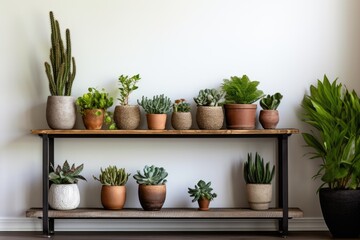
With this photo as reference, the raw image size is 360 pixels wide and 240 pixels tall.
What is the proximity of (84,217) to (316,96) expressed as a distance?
1594mm

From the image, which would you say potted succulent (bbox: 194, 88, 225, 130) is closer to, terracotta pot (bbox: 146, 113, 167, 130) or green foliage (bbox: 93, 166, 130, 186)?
terracotta pot (bbox: 146, 113, 167, 130)

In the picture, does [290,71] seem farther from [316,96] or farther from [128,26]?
[128,26]

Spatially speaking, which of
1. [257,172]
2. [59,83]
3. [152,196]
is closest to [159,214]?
[152,196]

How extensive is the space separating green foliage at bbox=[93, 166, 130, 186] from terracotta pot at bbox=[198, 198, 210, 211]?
0.47 m

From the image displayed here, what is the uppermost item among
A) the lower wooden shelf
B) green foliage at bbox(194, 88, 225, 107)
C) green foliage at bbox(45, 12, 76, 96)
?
green foliage at bbox(45, 12, 76, 96)

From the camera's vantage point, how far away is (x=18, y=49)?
170 inches

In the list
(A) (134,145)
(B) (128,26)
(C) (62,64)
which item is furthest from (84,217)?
(B) (128,26)

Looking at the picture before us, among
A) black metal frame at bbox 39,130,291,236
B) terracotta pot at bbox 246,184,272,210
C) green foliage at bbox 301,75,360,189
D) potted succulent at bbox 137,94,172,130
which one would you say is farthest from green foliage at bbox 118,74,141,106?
green foliage at bbox 301,75,360,189

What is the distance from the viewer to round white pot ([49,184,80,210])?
13.4ft

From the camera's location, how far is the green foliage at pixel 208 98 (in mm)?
4160

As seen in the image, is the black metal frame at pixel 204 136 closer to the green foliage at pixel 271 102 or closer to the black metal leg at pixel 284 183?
the black metal leg at pixel 284 183

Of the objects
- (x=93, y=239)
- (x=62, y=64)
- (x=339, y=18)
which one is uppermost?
(x=339, y=18)

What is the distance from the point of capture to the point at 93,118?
13.6ft

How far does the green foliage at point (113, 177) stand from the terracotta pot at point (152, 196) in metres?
0.14
